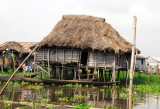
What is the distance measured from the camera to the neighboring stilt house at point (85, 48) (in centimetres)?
1811

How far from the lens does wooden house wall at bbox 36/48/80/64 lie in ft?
61.4

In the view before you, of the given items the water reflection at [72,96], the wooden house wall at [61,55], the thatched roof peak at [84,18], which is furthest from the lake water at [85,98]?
the thatched roof peak at [84,18]

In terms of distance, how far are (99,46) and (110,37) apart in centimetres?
169

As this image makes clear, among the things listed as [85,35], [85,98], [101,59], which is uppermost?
[85,35]

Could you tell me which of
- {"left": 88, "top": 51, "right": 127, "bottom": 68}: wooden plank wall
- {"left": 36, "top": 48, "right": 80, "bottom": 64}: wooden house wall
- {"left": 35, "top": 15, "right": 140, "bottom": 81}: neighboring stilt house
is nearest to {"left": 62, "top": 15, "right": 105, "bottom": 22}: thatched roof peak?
{"left": 35, "top": 15, "right": 140, "bottom": 81}: neighboring stilt house

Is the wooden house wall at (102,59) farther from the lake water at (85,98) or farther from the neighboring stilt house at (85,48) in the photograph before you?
the lake water at (85,98)

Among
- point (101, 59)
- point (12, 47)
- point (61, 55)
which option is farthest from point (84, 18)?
point (12, 47)

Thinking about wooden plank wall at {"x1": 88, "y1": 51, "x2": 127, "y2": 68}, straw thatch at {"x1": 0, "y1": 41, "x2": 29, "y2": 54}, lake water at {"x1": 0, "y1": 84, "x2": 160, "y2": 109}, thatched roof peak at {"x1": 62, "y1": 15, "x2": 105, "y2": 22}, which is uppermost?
thatched roof peak at {"x1": 62, "y1": 15, "x2": 105, "y2": 22}

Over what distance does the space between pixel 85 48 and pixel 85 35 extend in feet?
→ 4.10

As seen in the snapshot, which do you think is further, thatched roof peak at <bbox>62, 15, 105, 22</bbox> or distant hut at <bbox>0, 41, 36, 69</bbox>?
distant hut at <bbox>0, 41, 36, 69</bbox>

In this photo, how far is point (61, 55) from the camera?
62.4 feet

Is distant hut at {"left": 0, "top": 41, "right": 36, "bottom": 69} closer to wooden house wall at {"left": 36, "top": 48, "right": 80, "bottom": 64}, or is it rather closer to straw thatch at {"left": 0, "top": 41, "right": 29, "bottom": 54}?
straw thatch at {"left": 0, "top": 41, "right": 29, "bottom": 54}

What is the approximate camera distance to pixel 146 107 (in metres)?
8.89

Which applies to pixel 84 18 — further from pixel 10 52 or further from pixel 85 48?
pixel 10 52
